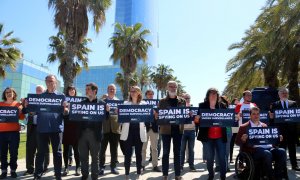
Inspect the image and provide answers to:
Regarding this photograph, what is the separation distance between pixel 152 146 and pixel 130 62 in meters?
22.2

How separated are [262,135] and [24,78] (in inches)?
2861

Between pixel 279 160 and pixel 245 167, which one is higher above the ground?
pixel 279 160

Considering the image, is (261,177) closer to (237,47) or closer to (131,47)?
(237,47)

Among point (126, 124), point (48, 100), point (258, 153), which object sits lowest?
point (258, 153)

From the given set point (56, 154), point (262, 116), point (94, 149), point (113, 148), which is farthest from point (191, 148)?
point (56, 154)

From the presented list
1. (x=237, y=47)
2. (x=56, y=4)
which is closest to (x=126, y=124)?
(x=56, y=4)

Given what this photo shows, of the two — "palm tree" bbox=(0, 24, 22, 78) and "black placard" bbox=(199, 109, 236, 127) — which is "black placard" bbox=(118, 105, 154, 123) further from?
"palm tree" bbox=(0, 24, 22, 78)

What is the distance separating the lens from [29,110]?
23.4 feet

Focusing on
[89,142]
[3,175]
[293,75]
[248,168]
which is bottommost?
[3,175]

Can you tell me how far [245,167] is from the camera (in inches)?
273

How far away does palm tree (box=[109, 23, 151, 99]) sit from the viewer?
30703 millimetres

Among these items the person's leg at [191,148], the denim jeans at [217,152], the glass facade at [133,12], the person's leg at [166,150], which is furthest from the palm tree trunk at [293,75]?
the glass facade at [133,12]

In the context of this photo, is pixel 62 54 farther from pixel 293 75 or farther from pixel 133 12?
pixel 133 12

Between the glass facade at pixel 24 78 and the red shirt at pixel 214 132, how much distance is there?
217ft
